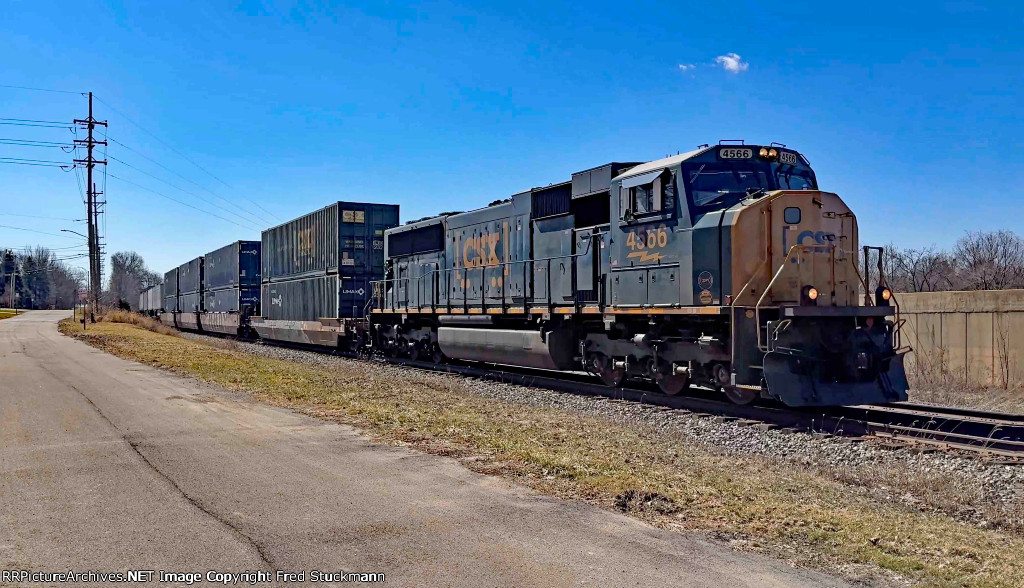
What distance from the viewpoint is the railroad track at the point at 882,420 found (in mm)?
8875

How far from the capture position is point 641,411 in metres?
11.7

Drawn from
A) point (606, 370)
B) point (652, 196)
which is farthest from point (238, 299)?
point (652, 196)

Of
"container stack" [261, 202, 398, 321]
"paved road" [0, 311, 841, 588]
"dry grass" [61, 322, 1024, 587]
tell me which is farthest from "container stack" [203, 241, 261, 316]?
"paved road" [0, 311, 841, 588]

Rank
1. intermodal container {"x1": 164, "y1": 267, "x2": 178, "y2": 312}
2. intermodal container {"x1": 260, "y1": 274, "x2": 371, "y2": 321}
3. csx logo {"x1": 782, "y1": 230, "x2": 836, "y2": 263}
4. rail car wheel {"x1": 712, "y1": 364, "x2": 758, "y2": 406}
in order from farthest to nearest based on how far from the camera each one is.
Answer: intermodal container {"x1": 164, "y1": 267, "x2": 178, "y2": 312} → intermodal container {"x1": 260, "y1": 274, "x2": 371, "y2": 321} → rail car wheel {"x1": 712, "y1": 364, "x2": 758, "y2": 406} → csx logo {"x1": 782, "y1": 230, "x2": 836, "y2": 263}

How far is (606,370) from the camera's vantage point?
14266 mm

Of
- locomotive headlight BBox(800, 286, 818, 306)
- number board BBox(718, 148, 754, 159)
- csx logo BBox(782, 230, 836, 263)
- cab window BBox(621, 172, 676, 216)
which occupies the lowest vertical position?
locomotive headlight BBox(800, 286, 818, 306)

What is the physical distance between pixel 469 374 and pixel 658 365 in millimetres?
6186

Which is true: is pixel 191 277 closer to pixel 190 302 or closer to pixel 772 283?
pixel 190 302

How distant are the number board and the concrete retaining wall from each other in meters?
6.54

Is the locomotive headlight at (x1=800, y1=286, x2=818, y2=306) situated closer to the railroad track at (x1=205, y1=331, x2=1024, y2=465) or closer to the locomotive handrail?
the locomotive handrail

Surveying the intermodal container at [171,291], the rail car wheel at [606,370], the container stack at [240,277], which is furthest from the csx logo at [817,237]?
the intermodal container at [171,291]

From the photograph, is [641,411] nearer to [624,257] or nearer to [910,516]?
[624,257]

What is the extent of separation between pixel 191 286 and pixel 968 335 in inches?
1550

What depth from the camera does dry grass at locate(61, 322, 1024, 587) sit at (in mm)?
4895
